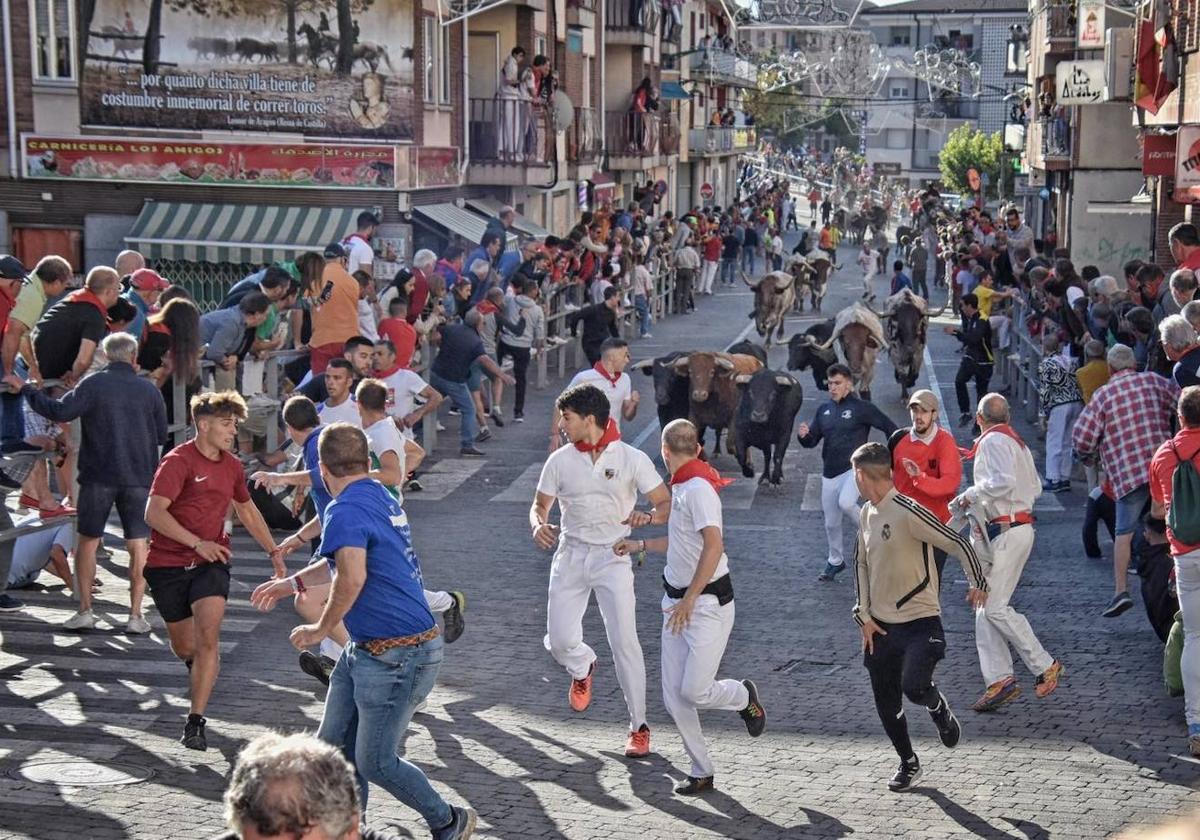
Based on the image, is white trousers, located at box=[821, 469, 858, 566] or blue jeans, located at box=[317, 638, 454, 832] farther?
white trousers, located at box=[821, 469, 858, 566]

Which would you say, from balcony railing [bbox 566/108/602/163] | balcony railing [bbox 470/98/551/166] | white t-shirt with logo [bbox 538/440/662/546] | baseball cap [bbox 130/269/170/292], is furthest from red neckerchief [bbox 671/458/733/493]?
balcony railing [bbox 566/108/602/163]

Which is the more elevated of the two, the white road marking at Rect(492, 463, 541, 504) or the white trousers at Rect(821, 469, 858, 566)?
the white trousers at Rect(821, 469, 858, 566)

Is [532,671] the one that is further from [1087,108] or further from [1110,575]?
[1087,108]

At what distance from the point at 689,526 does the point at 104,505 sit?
417 cm

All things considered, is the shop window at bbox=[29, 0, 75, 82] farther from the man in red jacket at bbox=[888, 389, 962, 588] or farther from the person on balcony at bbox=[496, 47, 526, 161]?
the man in red jacket at bbox=[888, 389, 962, 588]

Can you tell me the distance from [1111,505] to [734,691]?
5.69 metres

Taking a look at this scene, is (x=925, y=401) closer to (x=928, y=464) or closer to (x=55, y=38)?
(x=928, y=464)

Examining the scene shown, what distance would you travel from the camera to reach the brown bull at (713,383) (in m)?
18.7

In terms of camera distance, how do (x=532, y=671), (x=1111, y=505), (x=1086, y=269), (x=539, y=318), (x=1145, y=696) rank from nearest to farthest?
(x=1145, y=696) < (x=532, y=671) < (x=1111, y=505) < (x=1086, y=269) < (x=539, y=318)

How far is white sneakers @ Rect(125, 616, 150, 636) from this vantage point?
11.9m

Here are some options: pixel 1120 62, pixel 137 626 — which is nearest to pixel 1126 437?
pixel 137 626

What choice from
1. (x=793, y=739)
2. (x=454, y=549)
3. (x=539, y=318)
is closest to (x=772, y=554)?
(x=454, y=549)

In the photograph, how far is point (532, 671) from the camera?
1132cm

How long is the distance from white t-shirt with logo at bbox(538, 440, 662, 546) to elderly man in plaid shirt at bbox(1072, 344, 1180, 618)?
161 inches
